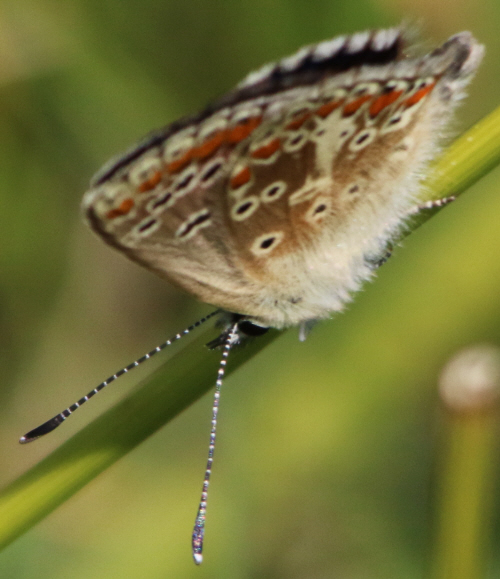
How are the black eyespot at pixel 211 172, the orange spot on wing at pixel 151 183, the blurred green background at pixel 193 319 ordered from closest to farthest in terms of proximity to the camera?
the orange spot on wing at pixel 151 183, the black eyespot at pixel 211 172, the blurred green background at pixel 193 319

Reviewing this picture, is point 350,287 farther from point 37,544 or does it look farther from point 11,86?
point 11,86

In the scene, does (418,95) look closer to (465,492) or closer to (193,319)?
(465,492)

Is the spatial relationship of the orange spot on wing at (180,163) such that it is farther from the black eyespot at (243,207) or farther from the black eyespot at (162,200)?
the black eyespot at (243,207)

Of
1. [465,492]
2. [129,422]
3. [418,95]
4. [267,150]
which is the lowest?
[465,492]

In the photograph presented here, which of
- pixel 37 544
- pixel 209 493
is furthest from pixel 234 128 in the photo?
pixel 37 544

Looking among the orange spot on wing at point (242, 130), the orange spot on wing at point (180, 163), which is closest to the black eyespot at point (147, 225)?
the orange spot on wing at point (180, 163)

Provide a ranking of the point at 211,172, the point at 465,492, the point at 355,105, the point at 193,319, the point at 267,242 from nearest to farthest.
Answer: the point at 465,492
the point at 211,172
the point at 355,105
the point at 267,242
the point at 193,319

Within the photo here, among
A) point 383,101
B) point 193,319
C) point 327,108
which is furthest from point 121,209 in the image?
point 193,319

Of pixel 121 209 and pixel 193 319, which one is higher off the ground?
pixel 121 209
